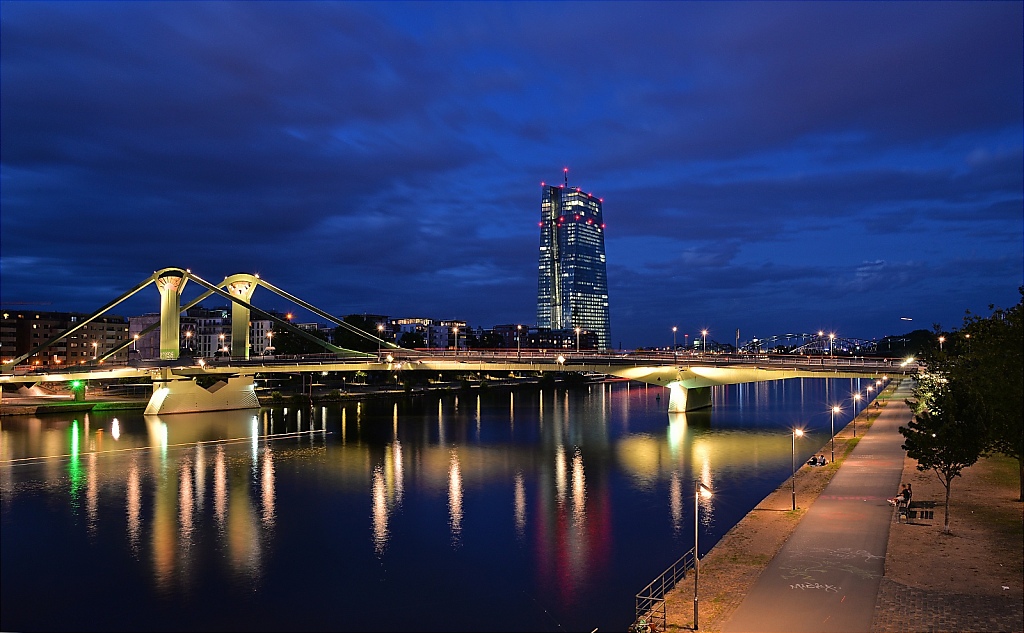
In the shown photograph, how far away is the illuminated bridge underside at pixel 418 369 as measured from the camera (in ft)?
241

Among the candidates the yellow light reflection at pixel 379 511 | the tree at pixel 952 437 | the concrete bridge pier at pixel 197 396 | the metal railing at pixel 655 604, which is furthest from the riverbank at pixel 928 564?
the concrete bridge pier at pixel 197 396

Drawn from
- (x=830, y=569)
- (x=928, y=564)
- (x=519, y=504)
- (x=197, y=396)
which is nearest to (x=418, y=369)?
(x=197, y=396)

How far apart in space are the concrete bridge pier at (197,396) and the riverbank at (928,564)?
74129mm

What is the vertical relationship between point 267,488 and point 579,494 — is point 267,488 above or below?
above

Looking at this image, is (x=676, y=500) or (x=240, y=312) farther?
(x=240, y=312)

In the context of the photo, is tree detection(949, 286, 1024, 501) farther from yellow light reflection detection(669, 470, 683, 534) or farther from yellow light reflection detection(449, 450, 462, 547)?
yellow light reflection detection(449, 450, 462, 547)

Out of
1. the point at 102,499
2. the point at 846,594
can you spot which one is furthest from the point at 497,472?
the point at 846,594

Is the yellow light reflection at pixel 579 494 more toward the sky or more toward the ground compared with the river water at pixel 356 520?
more toward the ground

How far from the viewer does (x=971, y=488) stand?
36781mm

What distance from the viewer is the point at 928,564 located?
78.3 feet

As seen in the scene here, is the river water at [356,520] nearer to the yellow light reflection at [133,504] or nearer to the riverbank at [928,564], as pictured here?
the yellow light reflection at [133,504]

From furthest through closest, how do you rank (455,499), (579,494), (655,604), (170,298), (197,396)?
(170,298) < (197,396) < (579,494) < (455,499) < (655,604)

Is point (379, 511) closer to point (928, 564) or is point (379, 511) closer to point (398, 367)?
point (928, 564)

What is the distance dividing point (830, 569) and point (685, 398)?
70407 millimetres
